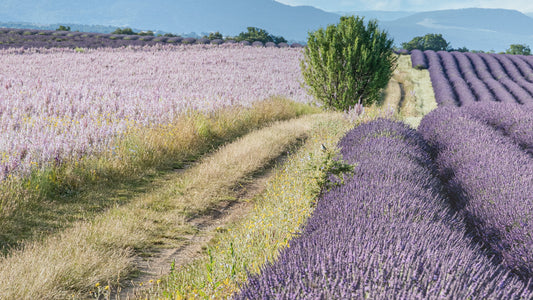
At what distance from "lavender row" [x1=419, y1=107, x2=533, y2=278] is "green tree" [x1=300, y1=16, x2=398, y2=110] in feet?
14.2

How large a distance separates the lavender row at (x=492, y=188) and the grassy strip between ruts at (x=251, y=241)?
188cm

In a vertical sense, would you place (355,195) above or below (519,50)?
below

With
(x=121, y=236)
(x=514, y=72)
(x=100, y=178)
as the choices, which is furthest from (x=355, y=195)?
(x=514, y=72)

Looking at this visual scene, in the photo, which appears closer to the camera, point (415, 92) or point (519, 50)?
point (415, 92)

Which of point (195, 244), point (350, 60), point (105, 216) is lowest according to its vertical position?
point (195, 244)

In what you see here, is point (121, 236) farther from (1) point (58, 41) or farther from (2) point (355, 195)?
(1) point (58, 41)

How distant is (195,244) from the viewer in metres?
4.28

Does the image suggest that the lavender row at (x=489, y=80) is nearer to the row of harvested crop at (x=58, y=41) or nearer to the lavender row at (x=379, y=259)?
the row of harvested crop at (x=58, y=41)

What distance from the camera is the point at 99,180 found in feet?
18.7

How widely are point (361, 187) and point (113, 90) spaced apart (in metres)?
9.05

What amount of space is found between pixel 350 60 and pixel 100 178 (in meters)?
7.98

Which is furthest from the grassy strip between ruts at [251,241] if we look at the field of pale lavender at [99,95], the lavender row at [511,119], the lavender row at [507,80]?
the lavender row at [507,80]

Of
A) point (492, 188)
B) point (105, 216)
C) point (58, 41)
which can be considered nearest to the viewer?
point (492, 188)

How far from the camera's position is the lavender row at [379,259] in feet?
6.14
